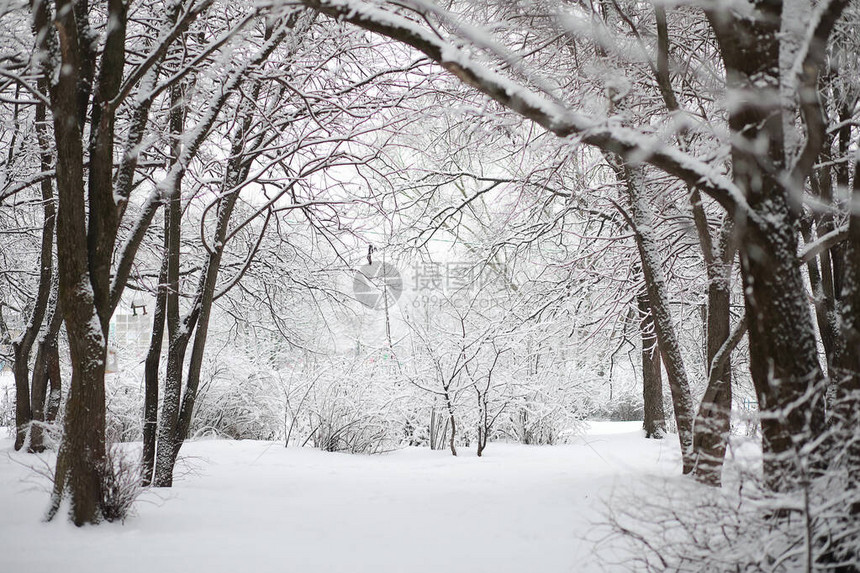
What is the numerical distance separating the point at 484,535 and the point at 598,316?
5.15 meters

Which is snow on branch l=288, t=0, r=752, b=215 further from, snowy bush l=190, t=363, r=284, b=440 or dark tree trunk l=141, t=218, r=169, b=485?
snowy bush l=190, t=363, r=284, b=440

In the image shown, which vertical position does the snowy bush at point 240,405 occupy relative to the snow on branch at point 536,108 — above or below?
below

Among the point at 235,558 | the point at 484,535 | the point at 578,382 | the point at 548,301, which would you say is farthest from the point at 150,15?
the point at 578,382

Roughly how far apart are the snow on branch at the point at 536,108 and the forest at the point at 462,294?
12 mm

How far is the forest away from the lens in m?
2.26

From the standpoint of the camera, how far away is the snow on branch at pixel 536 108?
2365 millimetres

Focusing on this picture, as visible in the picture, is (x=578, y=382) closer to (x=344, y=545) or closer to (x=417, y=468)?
(x=417, y=468)

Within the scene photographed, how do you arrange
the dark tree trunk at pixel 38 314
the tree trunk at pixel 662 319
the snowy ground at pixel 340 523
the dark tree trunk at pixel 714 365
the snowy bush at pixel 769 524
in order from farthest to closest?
the dark tree trunk at pixel 38 314 → the tree trunk at pixel 662 319 → the dark tree trunk at pixel 714 365 → the snowy ground at pixel 340 523 → the snowy bush at pixel 769 524

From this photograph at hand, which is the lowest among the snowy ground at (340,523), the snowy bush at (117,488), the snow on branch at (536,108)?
the snowy ground at (340,523)

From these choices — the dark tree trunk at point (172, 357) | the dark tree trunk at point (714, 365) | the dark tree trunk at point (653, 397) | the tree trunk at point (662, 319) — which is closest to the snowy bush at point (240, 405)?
the dark tree trunk at point (172, 357)

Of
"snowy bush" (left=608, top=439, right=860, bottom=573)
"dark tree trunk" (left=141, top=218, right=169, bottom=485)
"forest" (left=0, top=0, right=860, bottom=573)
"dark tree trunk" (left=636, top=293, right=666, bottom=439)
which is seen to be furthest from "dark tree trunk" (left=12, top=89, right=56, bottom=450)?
"dark tree trunk" (left=636, top=293, right=666, bottom=439)

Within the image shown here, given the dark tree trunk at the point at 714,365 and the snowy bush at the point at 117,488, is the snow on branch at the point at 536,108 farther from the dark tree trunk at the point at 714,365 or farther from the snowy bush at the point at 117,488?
the snowy bush at the point at 117,488

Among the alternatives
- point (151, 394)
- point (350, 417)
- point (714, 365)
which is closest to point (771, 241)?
point (714, 365)

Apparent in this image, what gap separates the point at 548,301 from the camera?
789 centimetres
